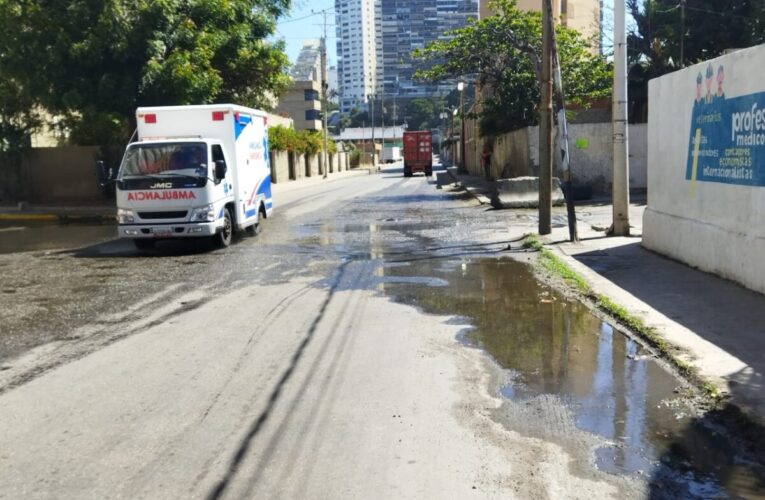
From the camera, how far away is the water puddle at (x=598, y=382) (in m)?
4.52

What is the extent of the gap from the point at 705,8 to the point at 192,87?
21.4 meters

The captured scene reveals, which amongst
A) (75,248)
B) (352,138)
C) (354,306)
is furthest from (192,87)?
(352,138)

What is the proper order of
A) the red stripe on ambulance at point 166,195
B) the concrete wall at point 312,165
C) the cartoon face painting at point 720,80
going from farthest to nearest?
the concrete wall at point 312,165 < the red stripe on ambulance at point 166,195 < the cartoon face painting at point 720,80

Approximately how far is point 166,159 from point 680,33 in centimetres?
2476

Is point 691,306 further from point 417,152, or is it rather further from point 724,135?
point 417,152

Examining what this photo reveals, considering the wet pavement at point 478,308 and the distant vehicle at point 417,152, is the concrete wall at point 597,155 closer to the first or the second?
the wet pavement at point 478,308

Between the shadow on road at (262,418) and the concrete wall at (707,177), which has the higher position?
the concrete wall at (707,177)

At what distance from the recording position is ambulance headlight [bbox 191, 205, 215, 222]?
47.0 ft

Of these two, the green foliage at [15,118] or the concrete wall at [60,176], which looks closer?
the green foliage at [15,118]

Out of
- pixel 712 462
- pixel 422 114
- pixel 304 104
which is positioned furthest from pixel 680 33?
pixel 422 114

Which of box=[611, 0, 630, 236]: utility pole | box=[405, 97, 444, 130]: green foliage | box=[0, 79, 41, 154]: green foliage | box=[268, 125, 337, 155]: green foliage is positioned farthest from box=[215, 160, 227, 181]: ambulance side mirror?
box=[405, 97, 444, 130]: green foliage

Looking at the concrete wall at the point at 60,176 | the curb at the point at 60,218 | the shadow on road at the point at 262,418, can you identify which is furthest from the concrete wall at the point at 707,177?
the concrete wall at the point at 60,176

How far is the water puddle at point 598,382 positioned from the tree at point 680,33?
2430 cm

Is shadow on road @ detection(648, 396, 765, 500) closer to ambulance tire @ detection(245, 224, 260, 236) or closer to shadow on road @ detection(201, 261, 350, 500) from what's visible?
shadow on road @ detection(201, 261, 350, 500)
